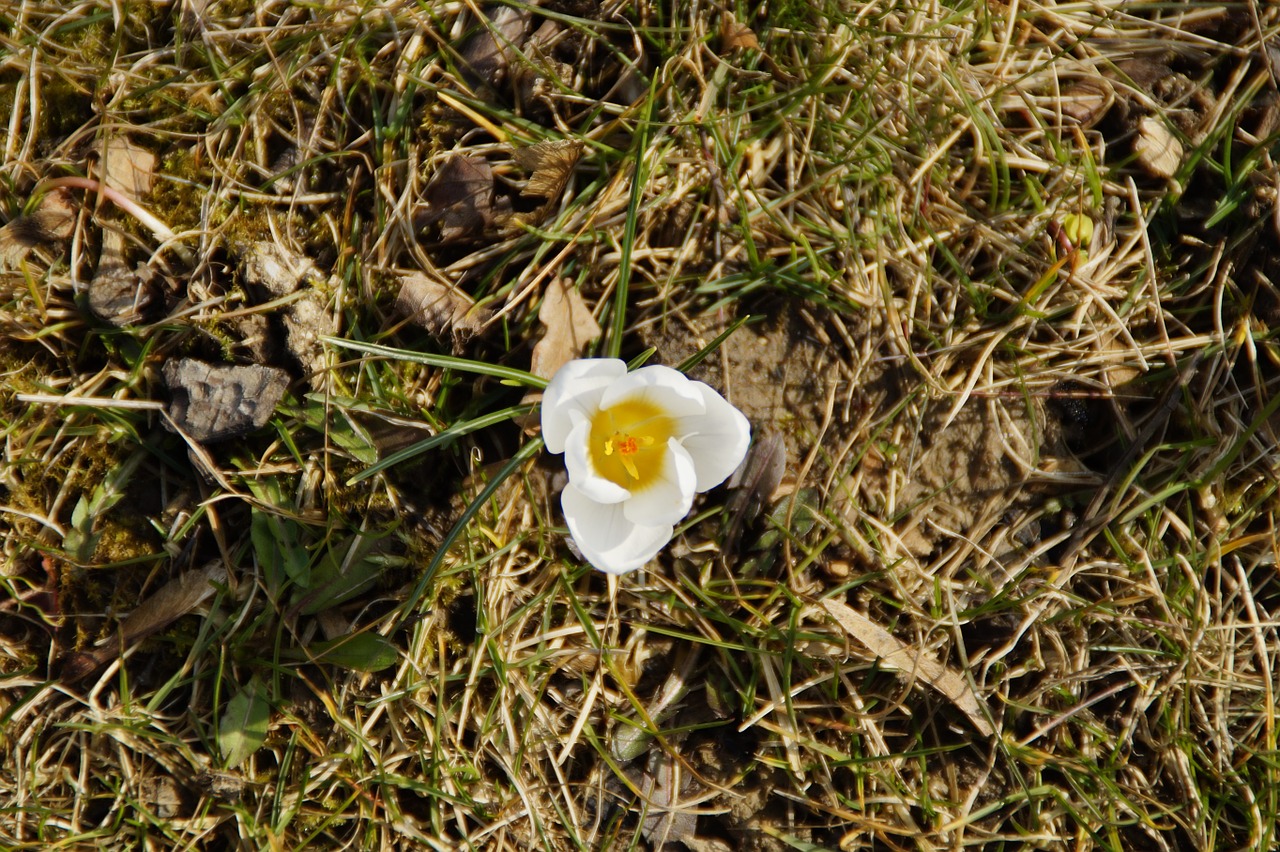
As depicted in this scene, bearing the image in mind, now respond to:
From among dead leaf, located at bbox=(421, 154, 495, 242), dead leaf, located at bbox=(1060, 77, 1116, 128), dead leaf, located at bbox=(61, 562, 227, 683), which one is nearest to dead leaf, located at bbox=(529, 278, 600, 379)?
dead leaf, located at bbox=(421, 154, 495, 242)

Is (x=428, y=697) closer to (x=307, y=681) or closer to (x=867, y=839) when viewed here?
(x=307, y=681)

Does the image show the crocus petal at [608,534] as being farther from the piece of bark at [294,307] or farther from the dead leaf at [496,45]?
the dead leaf at [496,45]

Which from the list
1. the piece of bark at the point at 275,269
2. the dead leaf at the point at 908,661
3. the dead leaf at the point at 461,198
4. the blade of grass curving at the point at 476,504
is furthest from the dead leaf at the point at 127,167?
the dead leaf at the point at 908,661

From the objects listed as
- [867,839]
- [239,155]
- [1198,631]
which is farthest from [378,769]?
[1198,631]

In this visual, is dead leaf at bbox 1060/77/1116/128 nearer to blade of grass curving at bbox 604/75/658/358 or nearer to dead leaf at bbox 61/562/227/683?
blade of grass curving at bbox 604/75/658/358

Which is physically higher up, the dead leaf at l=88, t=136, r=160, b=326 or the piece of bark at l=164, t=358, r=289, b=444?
the dead leaf at l=88, t=136, r=160, b=326
